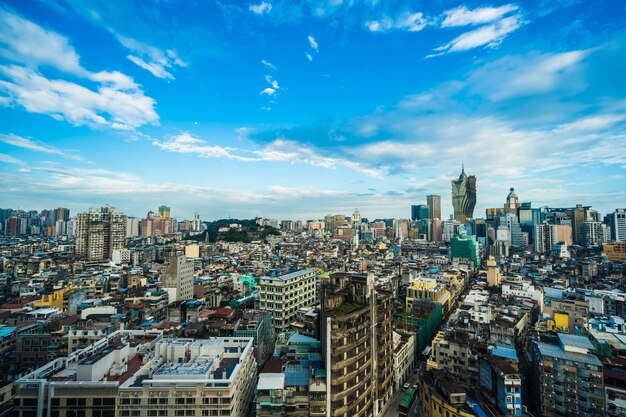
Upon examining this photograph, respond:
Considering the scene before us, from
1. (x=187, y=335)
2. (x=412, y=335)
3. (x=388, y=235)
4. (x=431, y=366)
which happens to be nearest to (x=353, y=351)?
(x=431, y=366)

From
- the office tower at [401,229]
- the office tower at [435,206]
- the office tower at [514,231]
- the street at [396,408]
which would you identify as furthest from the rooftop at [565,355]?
the office tower at [435,206]

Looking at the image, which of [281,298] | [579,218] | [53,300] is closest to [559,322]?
[281,298]

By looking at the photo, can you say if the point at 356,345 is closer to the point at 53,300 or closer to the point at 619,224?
the point at 53,300

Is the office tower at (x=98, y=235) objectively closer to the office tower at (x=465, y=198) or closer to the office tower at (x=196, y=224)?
the office tower at (x=196, y=224)

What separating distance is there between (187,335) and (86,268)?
42.4 metres

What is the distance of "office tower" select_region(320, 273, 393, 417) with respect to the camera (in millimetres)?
17766

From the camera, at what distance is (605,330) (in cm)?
2623

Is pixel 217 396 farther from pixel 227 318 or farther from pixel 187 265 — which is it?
pixel 187 265

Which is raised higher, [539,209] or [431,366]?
[539,209]

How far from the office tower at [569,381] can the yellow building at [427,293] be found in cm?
1775

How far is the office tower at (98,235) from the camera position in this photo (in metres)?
74.4

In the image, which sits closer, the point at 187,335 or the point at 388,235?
the point at 187,335

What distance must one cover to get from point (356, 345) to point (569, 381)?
13305 millimetres

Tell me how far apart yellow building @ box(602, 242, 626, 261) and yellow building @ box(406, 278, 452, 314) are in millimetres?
56334
